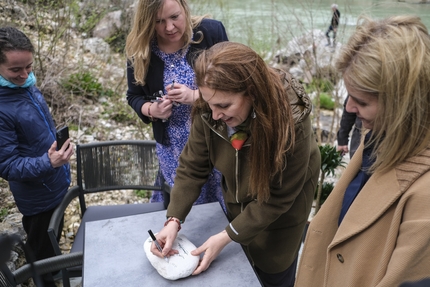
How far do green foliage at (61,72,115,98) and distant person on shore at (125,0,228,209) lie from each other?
2883mm

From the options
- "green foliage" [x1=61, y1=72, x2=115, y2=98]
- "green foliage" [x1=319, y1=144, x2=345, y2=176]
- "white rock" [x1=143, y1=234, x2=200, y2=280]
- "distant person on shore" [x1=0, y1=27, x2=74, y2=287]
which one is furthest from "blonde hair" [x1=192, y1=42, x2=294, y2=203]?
"green foliage" [x1=61, y1=72, x2=115, y2=98]

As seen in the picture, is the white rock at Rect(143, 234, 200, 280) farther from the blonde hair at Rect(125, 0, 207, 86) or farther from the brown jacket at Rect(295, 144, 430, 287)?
the blonde hair at Rect(125, 0, 207, 86)

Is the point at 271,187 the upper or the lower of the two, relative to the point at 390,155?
lower

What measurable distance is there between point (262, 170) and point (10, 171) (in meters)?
1.28

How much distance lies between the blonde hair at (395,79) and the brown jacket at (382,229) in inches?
1.9

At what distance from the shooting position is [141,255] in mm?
1575

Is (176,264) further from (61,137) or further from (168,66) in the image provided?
(168,66)

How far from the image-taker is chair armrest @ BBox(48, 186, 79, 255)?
192 centimetres

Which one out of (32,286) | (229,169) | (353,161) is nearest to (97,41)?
(32,286)

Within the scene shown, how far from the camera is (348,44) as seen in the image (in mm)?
1187

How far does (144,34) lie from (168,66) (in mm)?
214

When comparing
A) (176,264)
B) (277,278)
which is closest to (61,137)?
(176,264)

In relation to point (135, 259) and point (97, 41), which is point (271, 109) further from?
point (97, 41)

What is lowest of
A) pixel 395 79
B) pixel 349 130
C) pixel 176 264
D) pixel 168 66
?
pixel 349 130
